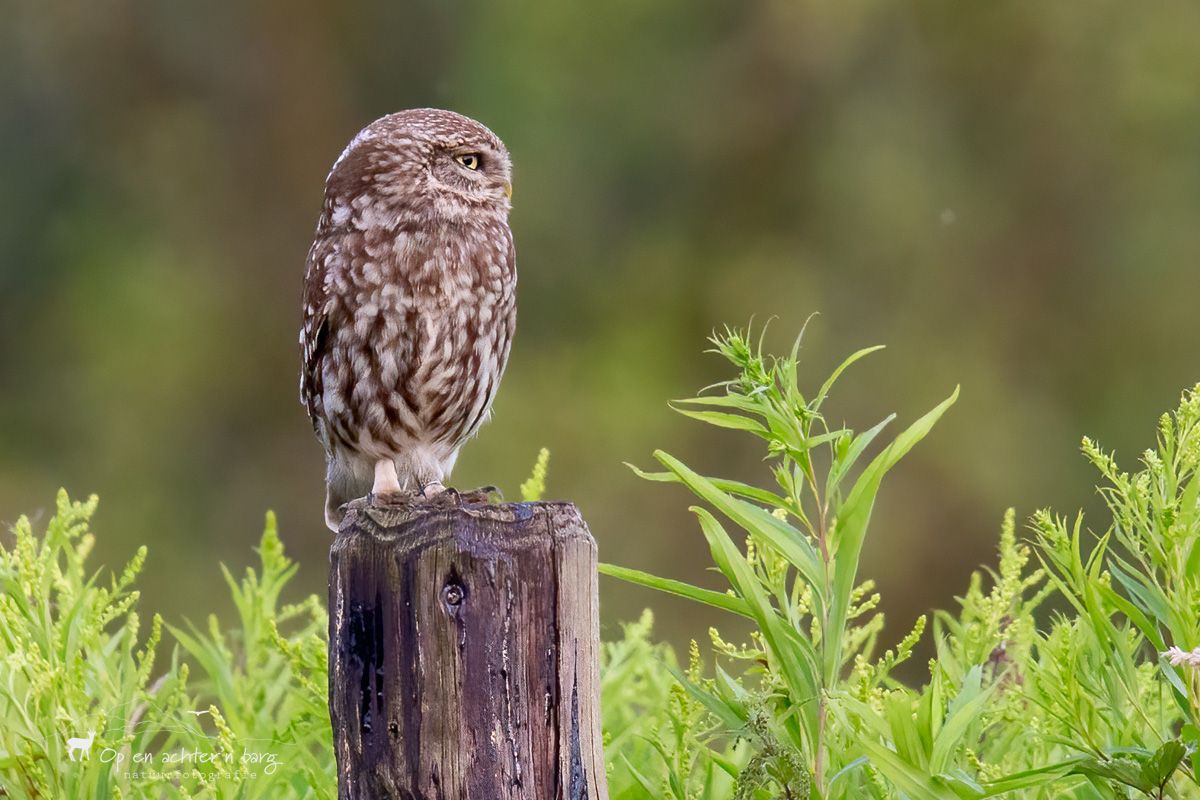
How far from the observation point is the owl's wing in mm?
3631

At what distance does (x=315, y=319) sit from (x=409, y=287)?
252 millimetres

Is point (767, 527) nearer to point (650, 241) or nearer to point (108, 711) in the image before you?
point (108, 711)

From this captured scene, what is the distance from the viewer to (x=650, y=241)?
35.0 ft

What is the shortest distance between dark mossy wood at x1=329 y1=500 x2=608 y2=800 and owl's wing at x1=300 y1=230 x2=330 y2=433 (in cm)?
155

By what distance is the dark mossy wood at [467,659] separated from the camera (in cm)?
208

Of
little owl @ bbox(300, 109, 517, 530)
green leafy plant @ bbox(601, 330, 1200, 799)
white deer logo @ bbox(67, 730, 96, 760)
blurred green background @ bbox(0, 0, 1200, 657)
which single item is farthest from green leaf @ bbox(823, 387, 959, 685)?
blurred green background @ bbox(0, 0, 1200, 657)

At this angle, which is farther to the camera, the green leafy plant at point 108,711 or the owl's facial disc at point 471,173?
the owl's facial disc at point 471,173

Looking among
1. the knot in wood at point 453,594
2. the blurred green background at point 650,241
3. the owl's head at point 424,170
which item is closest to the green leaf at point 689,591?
the knot in wood at point 453,594

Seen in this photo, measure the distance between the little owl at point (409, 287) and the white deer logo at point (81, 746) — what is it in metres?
1.03

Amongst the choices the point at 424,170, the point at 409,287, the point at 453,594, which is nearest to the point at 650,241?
the point at 424,170

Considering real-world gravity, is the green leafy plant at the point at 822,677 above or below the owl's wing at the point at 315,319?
below

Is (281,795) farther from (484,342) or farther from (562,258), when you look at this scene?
(562,258)

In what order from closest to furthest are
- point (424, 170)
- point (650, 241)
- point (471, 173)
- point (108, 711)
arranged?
point (108, 711), point (424, 170), point (471, 173), point (650, 241)

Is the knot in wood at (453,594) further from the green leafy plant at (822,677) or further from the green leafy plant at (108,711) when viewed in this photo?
the green leafy plant at (108,711)
